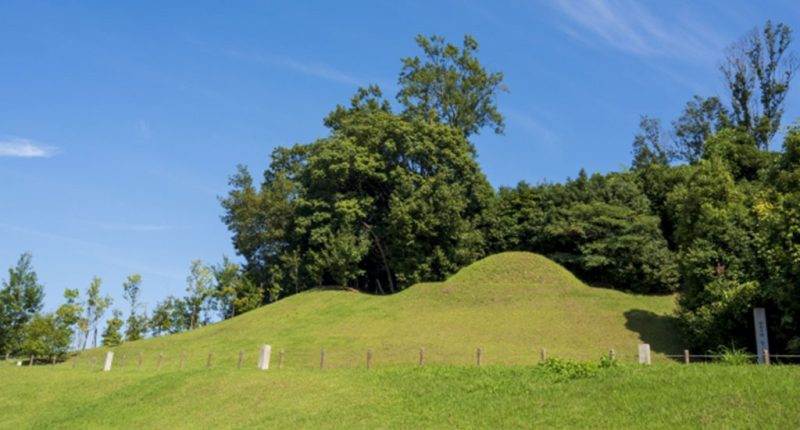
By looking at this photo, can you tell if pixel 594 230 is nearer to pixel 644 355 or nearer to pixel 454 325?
pixel 454 325

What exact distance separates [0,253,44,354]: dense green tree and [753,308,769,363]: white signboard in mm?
47834

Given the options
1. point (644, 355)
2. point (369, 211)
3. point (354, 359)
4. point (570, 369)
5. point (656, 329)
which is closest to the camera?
point (570, 369)

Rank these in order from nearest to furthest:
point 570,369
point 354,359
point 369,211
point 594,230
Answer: point 570,369 < point 354,359 < point 594,230 < point 369,211

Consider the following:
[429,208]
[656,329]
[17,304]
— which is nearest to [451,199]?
[429,208]

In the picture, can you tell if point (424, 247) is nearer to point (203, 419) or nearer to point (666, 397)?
point (203, 419)

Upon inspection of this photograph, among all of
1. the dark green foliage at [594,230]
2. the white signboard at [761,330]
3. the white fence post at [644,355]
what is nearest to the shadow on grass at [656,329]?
the white signboard at [761,330]

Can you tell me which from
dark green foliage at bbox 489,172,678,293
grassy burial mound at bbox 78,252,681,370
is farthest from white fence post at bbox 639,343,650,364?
dark green foliage at bbox 489,172,678,293

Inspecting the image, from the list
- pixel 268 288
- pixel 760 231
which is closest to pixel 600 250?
pixel 760 231

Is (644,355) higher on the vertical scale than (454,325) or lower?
lower

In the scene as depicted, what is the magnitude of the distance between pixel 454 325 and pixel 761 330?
16455mm

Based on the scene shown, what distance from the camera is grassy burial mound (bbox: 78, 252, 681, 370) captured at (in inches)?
1200

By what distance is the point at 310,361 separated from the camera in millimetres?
30672

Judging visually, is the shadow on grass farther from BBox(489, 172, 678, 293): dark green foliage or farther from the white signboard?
BBox(489, 172, 678, 293): dark green foliage

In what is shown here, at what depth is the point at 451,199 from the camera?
47500 mm
